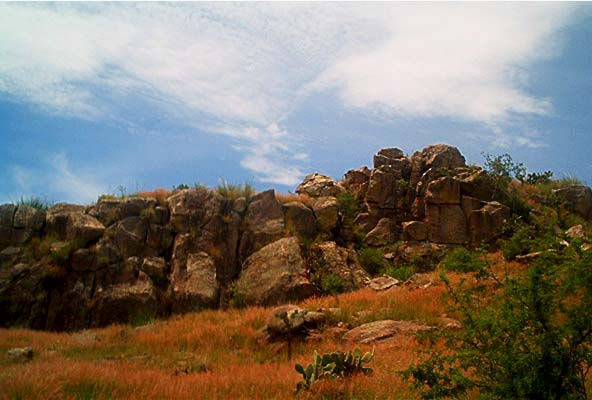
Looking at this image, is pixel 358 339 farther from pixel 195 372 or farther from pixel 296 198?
pixel 296 198

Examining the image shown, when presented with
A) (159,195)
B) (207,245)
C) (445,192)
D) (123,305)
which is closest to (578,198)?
(445,192)

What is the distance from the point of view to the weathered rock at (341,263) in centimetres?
2030

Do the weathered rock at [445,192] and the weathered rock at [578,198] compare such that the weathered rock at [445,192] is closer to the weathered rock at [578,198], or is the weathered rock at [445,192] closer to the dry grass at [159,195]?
the weathered rock at [578,198]

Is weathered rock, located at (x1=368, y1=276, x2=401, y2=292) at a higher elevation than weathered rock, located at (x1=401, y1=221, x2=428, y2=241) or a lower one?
lower

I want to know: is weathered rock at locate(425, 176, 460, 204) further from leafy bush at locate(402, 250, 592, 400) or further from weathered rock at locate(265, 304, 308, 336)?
leafy bush at locate(402, 250, 592, 400)

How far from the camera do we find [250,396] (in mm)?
8219

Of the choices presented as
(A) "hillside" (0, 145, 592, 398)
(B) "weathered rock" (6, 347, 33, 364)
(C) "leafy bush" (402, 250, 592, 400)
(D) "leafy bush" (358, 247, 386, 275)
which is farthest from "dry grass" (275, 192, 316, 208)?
(C) "leafy bush" (402, 250, 592, 400)

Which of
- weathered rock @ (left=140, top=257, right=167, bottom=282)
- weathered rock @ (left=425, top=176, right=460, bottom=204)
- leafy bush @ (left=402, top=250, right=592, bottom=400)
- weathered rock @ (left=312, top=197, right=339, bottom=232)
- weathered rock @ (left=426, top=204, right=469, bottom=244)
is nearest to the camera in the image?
leafy bush @ (left=402, top=250, right=592, bottom=400)

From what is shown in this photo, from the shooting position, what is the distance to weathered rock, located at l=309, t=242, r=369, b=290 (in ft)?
66.6

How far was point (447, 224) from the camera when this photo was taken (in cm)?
2511

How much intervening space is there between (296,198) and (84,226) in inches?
421

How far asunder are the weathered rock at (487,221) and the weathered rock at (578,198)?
599 centimetres

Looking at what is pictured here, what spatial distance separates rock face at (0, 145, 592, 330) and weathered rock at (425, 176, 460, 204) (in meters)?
0.06

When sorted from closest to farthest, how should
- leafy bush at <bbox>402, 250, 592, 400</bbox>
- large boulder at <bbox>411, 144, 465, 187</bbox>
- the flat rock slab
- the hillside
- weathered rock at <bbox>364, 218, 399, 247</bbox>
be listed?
1. leafy bush at <bbox>402, 250, 592, 400</bbox>
2. the hillside
3. the flat rock slab
4. weathered rock at <bbox>364, 218, 399, 247</bbox>
5. large boulder at <bbox>411, 144, 465, 187</bbox>
